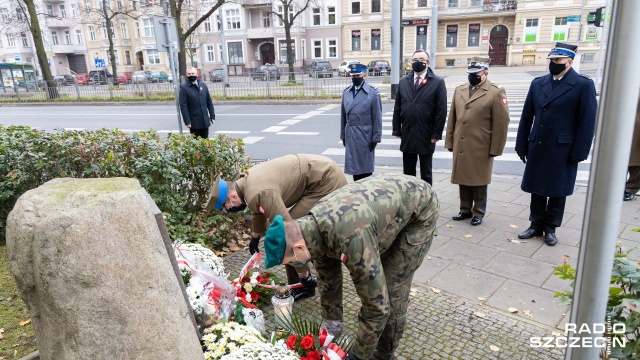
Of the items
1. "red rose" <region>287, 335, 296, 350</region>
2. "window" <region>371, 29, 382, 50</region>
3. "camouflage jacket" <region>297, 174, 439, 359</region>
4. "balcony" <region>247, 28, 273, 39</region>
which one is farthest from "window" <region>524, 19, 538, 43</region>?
"red rose" <region>287, 335, 296, 350</region>

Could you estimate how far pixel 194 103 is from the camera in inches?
353

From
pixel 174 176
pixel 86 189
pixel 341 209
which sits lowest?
pixel 174 176

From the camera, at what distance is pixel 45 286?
2.29 metres

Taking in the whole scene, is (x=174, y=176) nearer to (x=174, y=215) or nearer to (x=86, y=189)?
(x=174, y=215)

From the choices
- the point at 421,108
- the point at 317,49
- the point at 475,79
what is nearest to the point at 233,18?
the point at 317,49

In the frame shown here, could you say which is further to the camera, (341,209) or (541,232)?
(541,232)

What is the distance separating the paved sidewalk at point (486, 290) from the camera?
3.31m

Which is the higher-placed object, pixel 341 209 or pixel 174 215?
pixel 341 209

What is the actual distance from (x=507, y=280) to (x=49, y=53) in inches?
2578

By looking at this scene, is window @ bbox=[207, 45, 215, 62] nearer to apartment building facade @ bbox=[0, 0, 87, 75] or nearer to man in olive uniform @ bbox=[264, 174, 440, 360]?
apartment building facade @ bbox=[0, 0, 87, 75]

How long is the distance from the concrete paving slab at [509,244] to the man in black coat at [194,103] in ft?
19.7

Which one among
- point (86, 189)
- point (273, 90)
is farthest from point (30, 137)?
point (273, 90)

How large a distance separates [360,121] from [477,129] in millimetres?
1530

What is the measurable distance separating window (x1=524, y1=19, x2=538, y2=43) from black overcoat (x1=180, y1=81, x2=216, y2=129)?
38.0 metres
